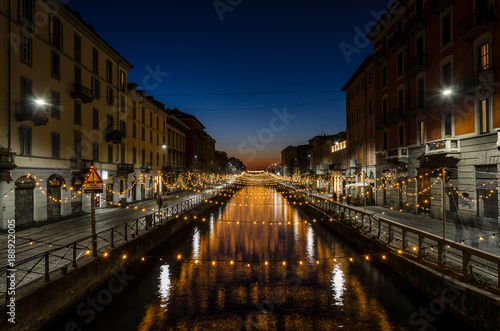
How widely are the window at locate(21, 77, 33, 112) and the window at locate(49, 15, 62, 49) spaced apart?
407 cm

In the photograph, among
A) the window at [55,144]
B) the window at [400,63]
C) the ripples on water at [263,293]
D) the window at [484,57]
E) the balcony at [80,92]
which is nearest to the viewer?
the ripples on water at [263,293]

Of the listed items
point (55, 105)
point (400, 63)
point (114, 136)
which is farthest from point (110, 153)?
point (400, 63)

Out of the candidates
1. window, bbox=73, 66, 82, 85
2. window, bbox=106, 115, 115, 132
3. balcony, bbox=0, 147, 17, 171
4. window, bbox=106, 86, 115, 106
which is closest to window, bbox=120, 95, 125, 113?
window, bbox=106, 86, 115, 106

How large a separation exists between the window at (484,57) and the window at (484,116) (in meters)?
1.87

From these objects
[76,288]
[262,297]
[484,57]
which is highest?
[484,57]

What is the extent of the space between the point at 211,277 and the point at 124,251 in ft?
13.4

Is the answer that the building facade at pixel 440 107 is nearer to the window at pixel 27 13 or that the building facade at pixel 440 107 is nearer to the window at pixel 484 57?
the window at pixel 484 57

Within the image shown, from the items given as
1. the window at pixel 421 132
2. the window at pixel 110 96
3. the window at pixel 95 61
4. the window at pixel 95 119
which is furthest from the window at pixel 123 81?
the window at pixel 421 132

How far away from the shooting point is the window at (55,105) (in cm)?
2108

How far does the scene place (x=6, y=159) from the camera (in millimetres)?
16094

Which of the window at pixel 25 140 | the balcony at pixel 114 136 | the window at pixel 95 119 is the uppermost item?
the window at pixel 95 119

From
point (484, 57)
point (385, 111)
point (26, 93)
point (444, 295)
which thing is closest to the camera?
point (444, 295)

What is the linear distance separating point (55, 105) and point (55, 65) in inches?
111

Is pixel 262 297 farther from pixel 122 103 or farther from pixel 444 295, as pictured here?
pixel 122 103
